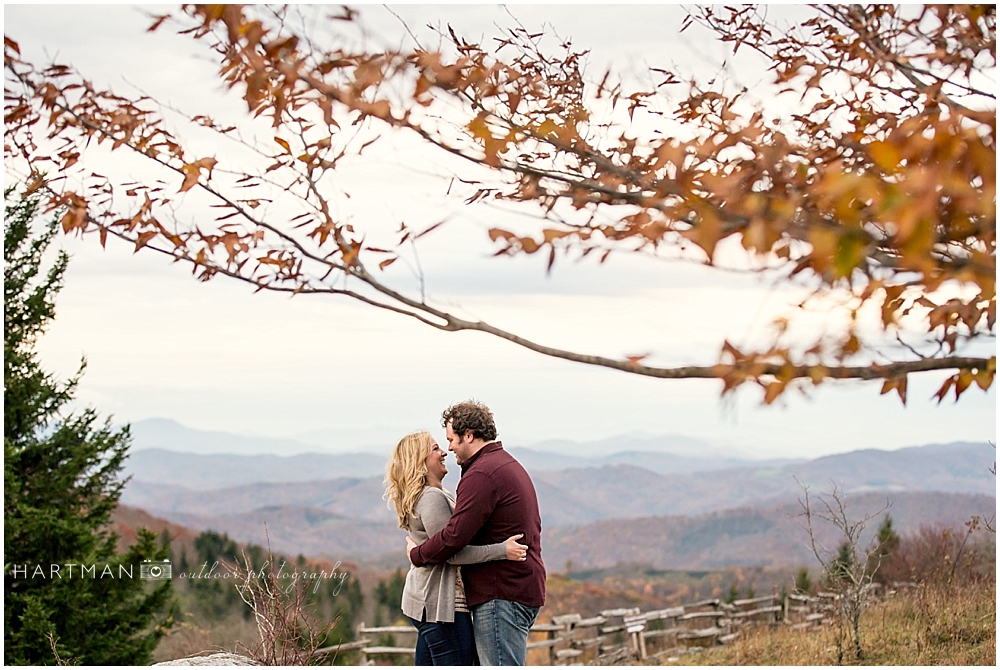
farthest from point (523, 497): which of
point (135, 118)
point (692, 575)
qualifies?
point (692, 575)

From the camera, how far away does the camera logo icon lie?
31.8ft

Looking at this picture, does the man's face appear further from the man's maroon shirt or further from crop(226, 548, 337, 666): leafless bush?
crop(226, 548, 337, 666): leafless bush

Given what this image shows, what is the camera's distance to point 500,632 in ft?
10.3

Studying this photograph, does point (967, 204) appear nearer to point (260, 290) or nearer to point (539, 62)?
point (260, 290)

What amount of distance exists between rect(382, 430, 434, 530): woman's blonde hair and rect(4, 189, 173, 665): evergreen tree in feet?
23.9

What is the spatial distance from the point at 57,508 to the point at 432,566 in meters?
8.52

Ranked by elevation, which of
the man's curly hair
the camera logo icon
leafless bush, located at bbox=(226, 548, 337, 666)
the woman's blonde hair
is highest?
the man's curly hair

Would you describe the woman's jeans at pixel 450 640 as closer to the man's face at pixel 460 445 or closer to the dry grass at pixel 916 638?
the man's face at pixel 460 445

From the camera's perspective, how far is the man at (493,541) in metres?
3.10

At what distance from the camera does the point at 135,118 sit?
8.11 feet

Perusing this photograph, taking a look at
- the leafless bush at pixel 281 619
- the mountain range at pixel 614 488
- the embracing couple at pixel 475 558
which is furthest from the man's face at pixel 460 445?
the mountain range at pixel 614 488

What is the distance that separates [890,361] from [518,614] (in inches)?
76.1

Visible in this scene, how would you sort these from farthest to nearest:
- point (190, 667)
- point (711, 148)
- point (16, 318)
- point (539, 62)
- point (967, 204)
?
point (16, 318) < point (190, 667) < point (539, 62) < point (711, 148) < point (967, 204)

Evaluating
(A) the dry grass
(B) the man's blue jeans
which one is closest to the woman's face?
(B) the man's blue jeans
